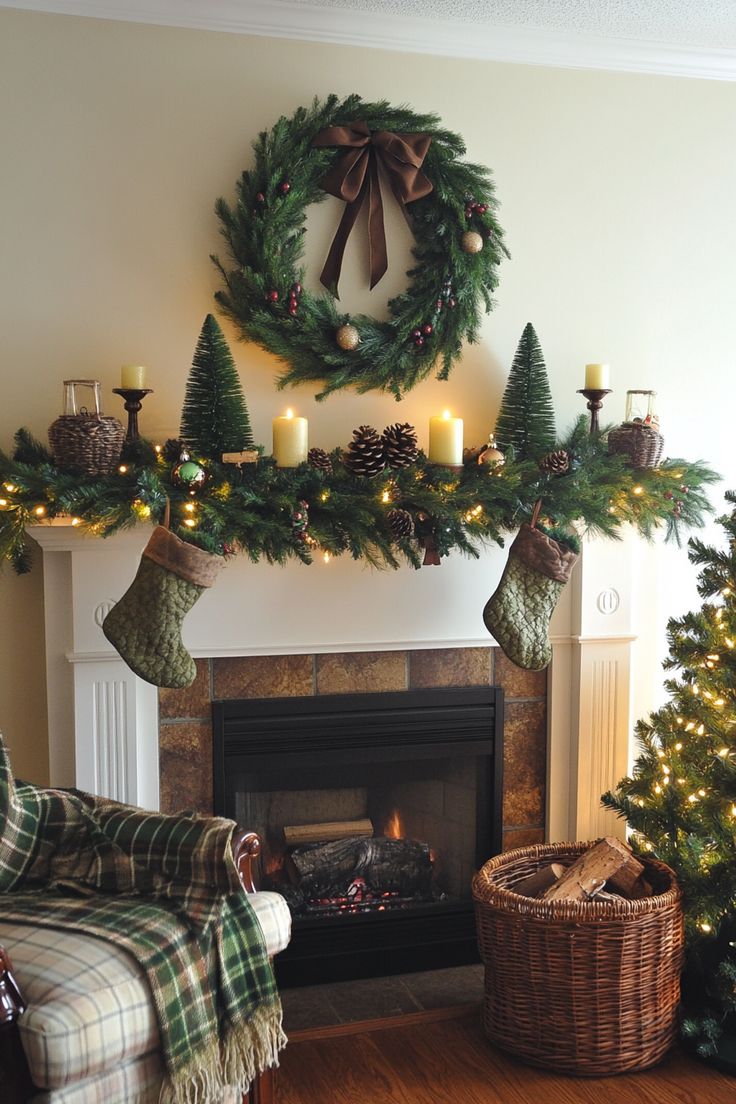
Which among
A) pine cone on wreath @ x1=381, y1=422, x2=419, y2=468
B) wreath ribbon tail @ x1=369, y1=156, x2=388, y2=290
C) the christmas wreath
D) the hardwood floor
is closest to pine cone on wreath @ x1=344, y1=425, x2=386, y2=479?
pine cone on wreath @ x1=381, y1=422, x2=419, y2=468

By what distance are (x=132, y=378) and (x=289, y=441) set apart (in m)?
0.40

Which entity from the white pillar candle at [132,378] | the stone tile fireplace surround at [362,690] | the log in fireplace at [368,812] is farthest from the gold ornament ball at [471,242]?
the log in fireplace at [368,812]

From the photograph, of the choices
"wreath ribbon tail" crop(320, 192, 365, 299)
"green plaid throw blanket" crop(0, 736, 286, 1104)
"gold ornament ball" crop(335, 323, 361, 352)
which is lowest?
"green plaid throw blanket" crop(0, 736, 286, 1104)

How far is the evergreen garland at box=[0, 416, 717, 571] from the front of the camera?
2.38 m

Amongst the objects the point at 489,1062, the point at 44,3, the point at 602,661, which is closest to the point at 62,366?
the point at 44,3

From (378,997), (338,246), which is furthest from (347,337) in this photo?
(378,997)

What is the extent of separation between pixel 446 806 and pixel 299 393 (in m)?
1.25

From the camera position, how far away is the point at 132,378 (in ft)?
8.18

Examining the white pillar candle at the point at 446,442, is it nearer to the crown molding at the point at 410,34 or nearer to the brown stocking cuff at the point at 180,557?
the brown stocking cuff at the point at 180,557

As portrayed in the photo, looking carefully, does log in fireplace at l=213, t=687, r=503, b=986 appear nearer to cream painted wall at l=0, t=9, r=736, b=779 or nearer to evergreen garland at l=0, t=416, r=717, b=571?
evergreen garland at l=0, t=416, r=717, b=571

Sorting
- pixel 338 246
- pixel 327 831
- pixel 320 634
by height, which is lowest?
pixel 327 831

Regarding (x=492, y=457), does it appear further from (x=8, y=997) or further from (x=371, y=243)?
(x=8, y=997)

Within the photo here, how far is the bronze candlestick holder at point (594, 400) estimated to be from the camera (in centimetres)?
277

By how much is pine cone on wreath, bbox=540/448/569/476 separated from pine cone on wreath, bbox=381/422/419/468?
33 centimetres
